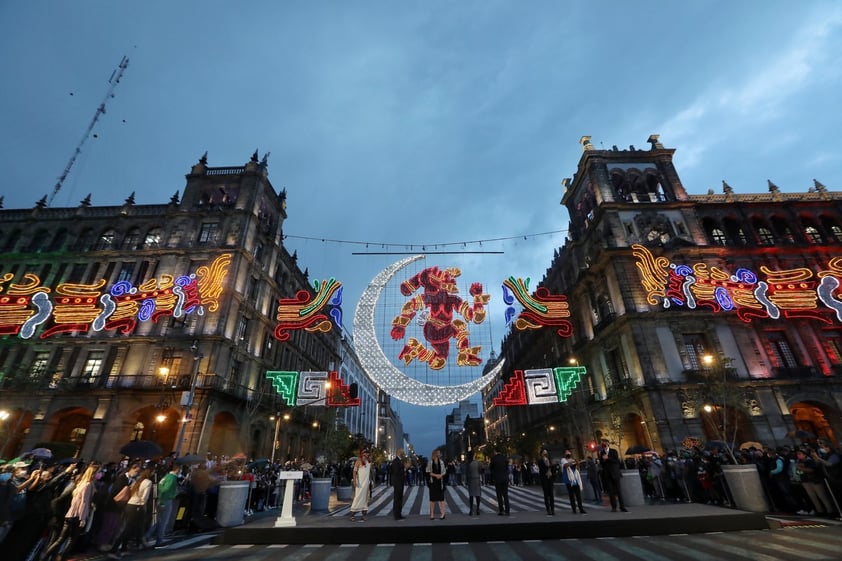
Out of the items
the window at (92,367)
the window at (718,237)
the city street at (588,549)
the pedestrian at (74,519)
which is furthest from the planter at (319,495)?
the window at (718,237)

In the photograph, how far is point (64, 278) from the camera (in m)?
30.5

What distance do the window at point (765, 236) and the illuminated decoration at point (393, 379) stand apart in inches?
1107

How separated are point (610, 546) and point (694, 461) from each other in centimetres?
847

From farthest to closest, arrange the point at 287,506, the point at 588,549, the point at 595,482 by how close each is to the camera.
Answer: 1. the point at 595,482
2. the point at 287,506
3. the point at 588,549

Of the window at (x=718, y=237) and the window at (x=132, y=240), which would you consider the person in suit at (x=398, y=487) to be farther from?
the window at (x=132, y=240)

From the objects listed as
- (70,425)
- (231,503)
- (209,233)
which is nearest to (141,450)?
(231,503)

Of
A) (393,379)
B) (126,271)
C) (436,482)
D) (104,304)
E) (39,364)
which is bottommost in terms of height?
(436,482)

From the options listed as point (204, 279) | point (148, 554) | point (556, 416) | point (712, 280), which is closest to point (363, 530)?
point (148, 554)

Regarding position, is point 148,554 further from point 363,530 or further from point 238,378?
point 238,378

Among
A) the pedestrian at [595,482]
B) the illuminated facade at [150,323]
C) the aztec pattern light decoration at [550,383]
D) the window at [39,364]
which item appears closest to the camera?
the pedestrian at [595,482]

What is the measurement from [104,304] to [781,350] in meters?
42.4

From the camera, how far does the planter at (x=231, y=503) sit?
1035 centimetres

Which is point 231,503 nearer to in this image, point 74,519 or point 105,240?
point 74,519

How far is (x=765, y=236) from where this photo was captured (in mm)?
30781
